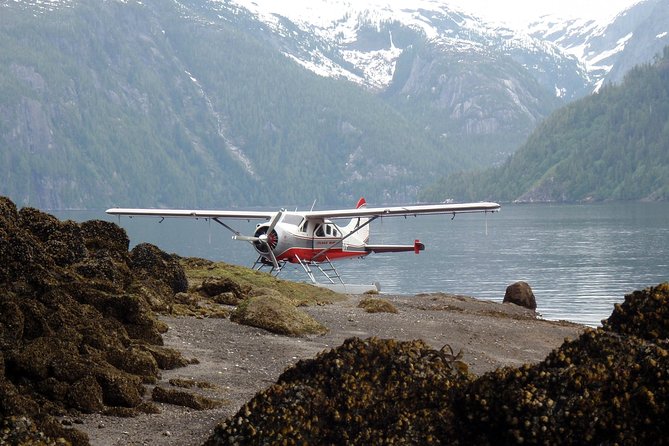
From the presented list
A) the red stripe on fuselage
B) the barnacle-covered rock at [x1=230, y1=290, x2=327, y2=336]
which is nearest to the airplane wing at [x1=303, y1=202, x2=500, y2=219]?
the red stripe on fuselage

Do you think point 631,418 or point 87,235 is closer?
point 631,418

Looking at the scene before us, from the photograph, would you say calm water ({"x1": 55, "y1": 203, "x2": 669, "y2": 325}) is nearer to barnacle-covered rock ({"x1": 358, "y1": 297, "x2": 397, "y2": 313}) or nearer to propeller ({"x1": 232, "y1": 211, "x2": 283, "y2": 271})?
propeller ({"x1": 232, "y1": 211, "x2": 283, "y2": 271})

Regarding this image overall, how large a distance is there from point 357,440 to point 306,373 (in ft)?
3.44

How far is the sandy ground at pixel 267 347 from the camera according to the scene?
11508mm

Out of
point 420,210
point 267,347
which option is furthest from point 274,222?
point 267,347

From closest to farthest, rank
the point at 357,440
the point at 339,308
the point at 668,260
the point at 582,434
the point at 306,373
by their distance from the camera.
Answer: the point at 582,434, the point at 357,440, the point at 306,373, the point at 339,308, the point at 668,260

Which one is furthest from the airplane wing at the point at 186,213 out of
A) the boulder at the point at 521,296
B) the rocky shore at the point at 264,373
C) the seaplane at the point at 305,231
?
the rocky shore at the point at 264,373

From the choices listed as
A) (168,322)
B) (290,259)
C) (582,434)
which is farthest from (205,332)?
(290,259)

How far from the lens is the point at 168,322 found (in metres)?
19.5

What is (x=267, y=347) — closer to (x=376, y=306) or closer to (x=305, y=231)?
(x=376, y=306)

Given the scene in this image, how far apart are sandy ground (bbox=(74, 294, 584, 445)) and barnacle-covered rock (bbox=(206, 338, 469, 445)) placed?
2148 mm

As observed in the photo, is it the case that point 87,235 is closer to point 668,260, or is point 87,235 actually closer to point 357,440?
point 357,440

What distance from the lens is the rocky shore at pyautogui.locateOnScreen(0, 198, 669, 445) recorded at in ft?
28.1

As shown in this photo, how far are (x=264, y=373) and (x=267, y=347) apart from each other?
2427 millimetres
